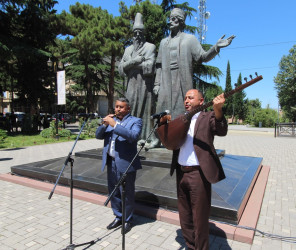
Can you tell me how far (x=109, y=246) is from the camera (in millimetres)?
2924

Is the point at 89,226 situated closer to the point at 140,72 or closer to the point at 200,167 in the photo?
the point at 200,167

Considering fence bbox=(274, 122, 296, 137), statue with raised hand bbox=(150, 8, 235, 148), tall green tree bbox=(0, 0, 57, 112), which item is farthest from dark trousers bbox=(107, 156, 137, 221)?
fence bbox=(274, 122, 296, 137)

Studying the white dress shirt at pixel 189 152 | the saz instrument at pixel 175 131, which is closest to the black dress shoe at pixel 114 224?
the white dress shirt at pixel 189 152

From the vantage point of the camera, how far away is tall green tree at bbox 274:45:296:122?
3164 centimetres

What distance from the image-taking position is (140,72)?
20.8ft

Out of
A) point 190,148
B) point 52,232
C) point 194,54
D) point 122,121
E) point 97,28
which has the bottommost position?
point 52,232

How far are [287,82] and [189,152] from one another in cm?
3582

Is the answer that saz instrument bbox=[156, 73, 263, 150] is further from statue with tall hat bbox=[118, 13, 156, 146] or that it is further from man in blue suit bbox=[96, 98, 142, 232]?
statue with tall hat bbox=[118, 13, 156, 146]

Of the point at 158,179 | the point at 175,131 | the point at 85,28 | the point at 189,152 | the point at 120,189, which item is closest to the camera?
the point at 175,131

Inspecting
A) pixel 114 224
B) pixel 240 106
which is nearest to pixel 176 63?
pixel 114 224

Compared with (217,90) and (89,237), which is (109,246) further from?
(217,90)

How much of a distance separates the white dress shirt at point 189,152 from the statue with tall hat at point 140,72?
385 cm

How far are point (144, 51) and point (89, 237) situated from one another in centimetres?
458

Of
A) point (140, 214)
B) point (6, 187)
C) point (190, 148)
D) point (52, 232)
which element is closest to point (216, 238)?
point (140, 214)
